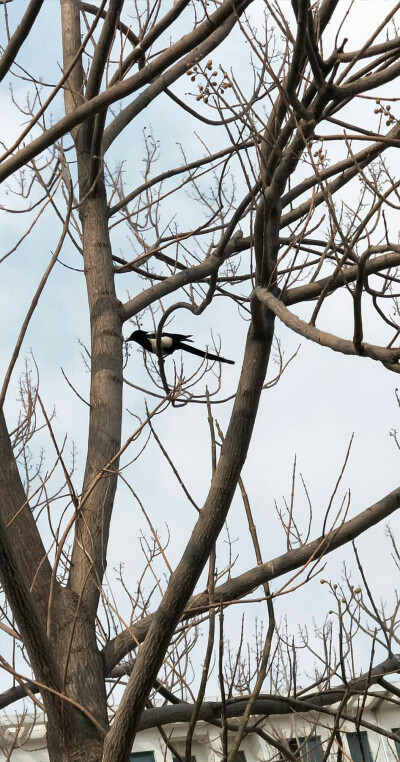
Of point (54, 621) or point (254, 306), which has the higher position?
point (254, 306)

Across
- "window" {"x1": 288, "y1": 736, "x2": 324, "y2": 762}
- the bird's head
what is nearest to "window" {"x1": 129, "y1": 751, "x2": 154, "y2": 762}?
"window" {"x1": 288, "y1": 736, "x2": 324, "y2": 762}

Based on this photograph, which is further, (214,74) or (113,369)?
(113,369)

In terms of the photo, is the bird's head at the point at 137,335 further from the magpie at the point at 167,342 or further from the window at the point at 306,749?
the window at the point at 306,749

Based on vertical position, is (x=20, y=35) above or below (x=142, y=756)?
above

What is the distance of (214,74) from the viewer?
3.18 metres

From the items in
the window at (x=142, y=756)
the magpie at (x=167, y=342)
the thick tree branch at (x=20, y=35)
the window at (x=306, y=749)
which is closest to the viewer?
Result: the thick tree branch at (x=20, y=35)

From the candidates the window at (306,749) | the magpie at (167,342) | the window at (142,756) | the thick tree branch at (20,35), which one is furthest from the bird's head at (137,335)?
the window at (142,756)

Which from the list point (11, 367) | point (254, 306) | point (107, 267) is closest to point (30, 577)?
point (11, 367)

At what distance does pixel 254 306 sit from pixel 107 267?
165cm

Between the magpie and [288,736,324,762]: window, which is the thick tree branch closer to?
[288,736,324,762]: window

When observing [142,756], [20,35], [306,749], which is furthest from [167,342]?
[142,756]

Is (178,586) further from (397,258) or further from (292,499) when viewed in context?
(397,258)

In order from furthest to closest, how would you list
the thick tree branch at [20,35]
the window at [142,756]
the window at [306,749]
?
the window at [142,756] < the window at [306,749] < the thick tree branch at [20,35]

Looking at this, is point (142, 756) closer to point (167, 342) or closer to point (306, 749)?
point (306, 749)
